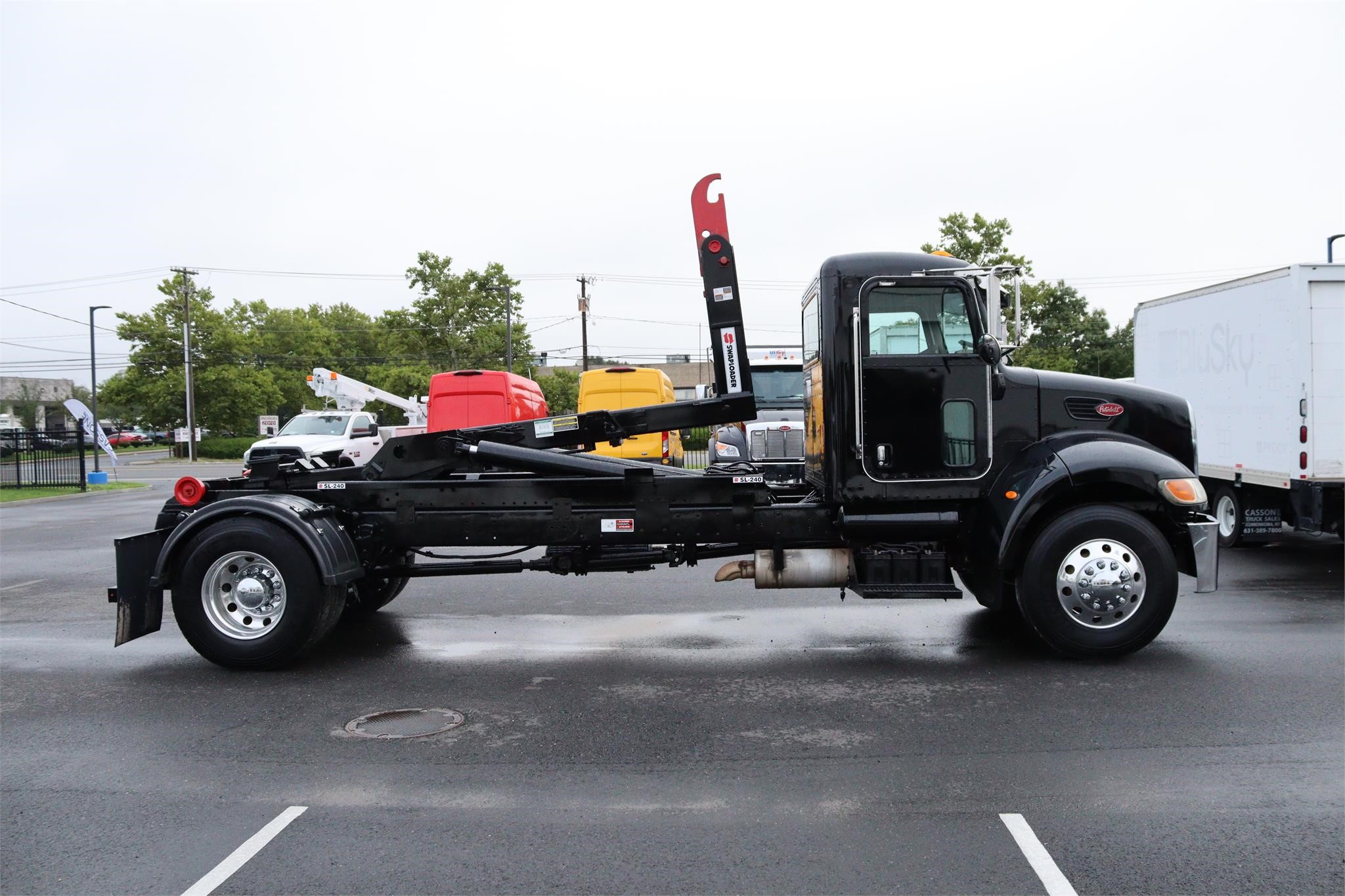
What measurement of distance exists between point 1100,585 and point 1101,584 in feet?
0.03

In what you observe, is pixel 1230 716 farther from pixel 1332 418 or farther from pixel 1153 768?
pixel 1332 418

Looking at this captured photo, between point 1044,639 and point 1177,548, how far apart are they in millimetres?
1253

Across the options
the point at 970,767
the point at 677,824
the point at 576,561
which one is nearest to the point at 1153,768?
the point at 970,767

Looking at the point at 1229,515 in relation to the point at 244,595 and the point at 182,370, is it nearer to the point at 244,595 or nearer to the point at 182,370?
the point at 244,595

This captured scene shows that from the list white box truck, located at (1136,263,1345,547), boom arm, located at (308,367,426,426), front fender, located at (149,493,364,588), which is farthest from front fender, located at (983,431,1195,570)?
boom arm, located at (308,367,426,426)

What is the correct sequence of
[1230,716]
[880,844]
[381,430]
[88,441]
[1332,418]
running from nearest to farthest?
[880,844]
[1230,716]
[1332,418]
[381,430]
[88,441]

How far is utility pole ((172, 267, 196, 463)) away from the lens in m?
52.7

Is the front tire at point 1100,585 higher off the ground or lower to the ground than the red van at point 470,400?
lower

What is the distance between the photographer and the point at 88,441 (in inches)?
1352

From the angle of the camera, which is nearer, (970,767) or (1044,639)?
(970,767)

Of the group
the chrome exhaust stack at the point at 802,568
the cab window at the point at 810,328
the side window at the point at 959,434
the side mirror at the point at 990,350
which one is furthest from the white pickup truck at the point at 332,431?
the side mirror at the point at 990,350

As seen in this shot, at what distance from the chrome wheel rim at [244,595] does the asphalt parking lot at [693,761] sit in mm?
359

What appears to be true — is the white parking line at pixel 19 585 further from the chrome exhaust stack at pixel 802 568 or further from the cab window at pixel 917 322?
the cab window at pixel 917 322

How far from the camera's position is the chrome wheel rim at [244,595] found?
269 inches
